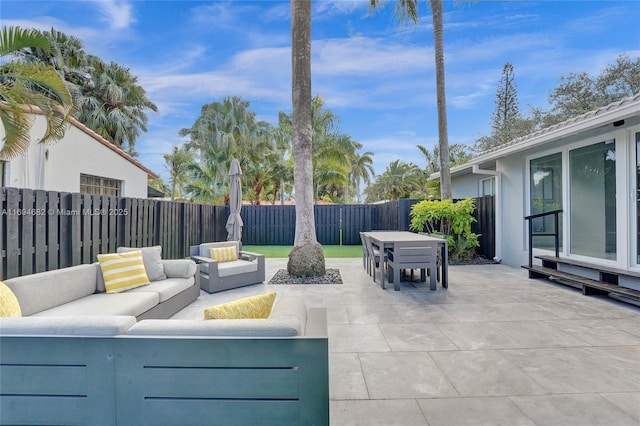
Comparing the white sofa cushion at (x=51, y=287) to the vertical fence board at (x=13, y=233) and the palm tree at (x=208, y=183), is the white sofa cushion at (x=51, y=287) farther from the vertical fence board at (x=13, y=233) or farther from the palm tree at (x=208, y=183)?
the palm tree at (x=208, y=183)

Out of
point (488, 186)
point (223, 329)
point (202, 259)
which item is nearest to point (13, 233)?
point (202, 259)

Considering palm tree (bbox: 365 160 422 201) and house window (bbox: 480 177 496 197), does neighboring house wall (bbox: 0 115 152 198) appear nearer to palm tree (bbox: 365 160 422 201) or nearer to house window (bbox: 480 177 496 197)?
house window (bbox: 480 177 496 197)

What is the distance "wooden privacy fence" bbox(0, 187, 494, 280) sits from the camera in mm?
3527

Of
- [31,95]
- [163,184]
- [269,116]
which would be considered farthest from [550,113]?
[163,184]

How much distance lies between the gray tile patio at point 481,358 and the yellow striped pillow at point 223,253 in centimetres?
88

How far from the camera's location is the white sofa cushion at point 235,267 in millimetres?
5224

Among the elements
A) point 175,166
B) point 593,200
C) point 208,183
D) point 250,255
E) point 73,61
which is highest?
point 73,61

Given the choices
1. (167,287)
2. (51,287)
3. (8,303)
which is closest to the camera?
(8,303)

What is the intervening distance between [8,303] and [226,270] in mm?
3010

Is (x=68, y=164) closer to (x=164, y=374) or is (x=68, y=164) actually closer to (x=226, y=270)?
(x=226, y=270)

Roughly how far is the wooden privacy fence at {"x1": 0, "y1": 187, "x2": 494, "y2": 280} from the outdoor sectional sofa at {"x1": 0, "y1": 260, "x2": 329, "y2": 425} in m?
2.60

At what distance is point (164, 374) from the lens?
1.57 meters

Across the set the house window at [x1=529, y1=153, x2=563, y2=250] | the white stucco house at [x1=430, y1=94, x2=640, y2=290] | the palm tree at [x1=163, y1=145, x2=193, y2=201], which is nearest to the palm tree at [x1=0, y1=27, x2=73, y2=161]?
the white stucco house at [x1=430, y1=94, x2=640, y2=290]

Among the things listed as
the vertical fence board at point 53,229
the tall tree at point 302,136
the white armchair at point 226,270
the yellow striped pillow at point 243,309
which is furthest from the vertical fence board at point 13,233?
the tall tree at point 302,136
